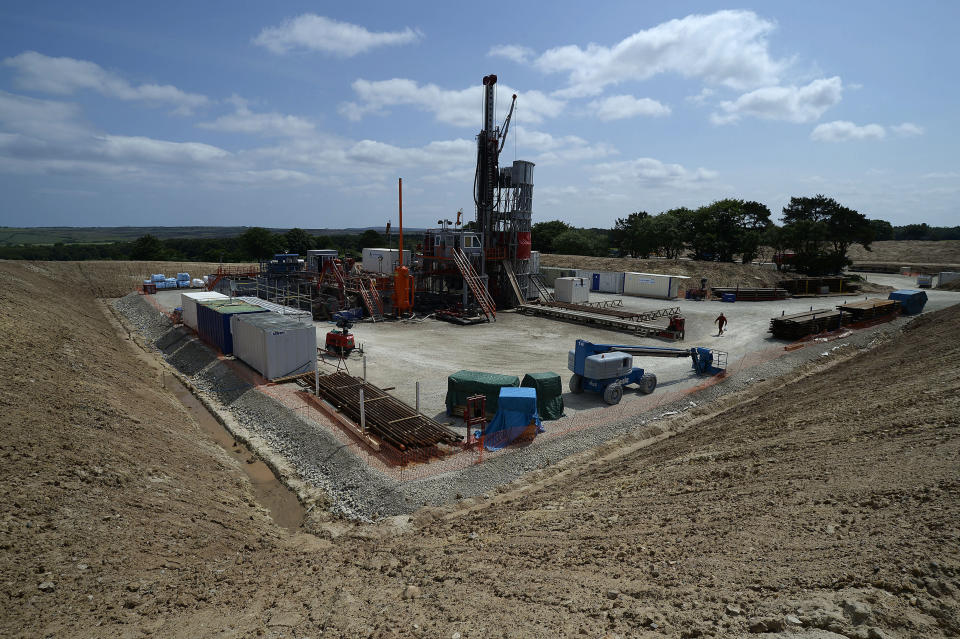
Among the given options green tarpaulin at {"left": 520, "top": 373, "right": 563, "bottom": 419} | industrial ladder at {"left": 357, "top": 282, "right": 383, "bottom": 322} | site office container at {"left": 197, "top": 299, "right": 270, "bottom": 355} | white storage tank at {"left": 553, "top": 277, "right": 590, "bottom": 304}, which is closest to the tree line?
white storage tank at {"left": 553, "top": 277, "right": 590, "bottom": 304}

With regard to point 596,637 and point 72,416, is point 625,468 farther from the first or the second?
point 72,416

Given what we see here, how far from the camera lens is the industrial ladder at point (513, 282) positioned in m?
36.3

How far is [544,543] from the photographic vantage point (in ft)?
24.7

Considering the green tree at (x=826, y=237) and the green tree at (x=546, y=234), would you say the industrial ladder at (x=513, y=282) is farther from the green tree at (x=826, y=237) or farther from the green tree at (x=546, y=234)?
the green tree at (x=546, y=234)

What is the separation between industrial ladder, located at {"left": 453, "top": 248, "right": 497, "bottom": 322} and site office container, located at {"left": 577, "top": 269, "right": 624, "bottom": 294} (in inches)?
504

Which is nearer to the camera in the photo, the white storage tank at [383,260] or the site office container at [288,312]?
the site office container at [288,312]

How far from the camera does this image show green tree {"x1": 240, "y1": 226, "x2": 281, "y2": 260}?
8788cm

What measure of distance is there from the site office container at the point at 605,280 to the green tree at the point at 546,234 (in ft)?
111

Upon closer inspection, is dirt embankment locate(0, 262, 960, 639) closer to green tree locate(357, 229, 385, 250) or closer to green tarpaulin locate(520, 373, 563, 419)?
green tarpaulin locate(520, 373, 563, 419)

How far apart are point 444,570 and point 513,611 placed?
166cm

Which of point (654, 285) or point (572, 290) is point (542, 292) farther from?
point (654, 285)

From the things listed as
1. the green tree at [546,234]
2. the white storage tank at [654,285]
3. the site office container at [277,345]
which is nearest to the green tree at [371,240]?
the green tree at [546,234]

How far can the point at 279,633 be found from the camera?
5.79m

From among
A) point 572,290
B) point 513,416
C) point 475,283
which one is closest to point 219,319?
point 513,416
